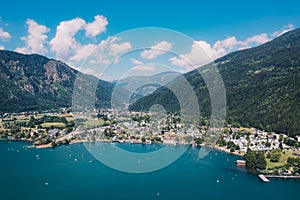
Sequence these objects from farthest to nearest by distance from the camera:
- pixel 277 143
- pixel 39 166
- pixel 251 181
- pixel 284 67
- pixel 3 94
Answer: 1. pixel 3 94
2. pixel 284 67
3. pixel 277 143
4. pixel 39 166
5. pixel 251 181

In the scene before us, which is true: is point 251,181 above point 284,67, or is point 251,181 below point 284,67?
below

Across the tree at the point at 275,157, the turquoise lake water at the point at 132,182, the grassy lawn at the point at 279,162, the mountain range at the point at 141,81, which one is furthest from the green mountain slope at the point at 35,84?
the mountain range at the point at 141,81

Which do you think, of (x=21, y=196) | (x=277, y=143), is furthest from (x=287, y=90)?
(x=21, y=196)

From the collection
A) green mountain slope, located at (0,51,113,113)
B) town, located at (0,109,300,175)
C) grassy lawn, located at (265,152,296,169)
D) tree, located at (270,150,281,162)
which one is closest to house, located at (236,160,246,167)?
town, located at (0,109,300,175)

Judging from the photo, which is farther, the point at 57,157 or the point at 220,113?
the point at 220,113

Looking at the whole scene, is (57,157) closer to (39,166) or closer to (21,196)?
(39,166)

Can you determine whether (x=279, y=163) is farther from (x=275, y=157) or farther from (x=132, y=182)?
(x=132, y=182)
